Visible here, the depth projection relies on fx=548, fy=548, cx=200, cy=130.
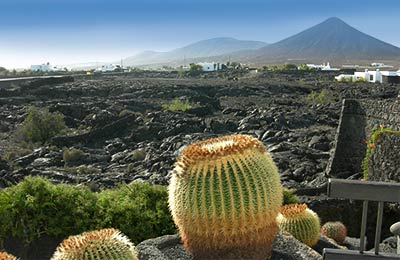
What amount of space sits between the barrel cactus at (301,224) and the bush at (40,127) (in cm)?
2860

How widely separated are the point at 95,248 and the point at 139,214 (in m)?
3.45

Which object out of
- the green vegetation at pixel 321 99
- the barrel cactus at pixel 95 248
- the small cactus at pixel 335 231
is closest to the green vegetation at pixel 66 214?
the small cactus at pixel 335 231

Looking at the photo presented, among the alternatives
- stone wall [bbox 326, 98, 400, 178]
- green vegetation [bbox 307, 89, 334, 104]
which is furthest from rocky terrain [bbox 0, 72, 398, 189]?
stone wall [bbox 326, 98, 400, 178]

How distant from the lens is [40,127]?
3444 centimetres

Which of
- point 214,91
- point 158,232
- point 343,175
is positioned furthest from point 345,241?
point 214,91

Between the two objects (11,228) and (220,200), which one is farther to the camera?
(11,228)

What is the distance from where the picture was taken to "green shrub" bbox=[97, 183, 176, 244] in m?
7.82

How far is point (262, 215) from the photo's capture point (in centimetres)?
512

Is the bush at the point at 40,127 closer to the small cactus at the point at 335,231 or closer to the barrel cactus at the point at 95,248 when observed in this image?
the small cactus at the point at 335,231

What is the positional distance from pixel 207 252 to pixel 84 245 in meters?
1.27

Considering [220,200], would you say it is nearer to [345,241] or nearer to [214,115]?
[345,241]

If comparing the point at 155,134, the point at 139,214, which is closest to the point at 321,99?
the point at 155,134

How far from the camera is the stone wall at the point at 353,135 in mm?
16938

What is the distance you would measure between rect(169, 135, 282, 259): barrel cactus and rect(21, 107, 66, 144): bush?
98.1 ft
